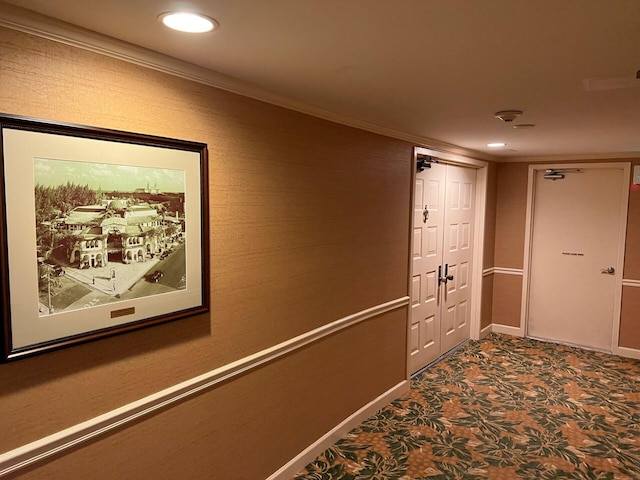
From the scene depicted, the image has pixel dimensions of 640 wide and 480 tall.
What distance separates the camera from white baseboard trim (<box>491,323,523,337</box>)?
17.9 ft

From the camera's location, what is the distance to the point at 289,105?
2.44 metres

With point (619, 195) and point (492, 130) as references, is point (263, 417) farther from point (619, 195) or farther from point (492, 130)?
point (619, 195)

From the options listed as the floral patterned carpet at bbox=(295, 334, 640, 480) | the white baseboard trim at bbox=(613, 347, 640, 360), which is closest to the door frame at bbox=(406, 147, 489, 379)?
the floral patterned carpet at bbox=(295, 334, 640, 480)

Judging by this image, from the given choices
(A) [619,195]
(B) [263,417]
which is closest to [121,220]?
(B) [263,417]

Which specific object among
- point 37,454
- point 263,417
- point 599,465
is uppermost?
point 37,454

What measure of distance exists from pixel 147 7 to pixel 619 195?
5.04 meters

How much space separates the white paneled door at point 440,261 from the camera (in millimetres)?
4141

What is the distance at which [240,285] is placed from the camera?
2246 millimetres

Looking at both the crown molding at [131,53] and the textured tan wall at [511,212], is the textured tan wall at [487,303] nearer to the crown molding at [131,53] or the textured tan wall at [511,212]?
the textured tan wall at [511,212]

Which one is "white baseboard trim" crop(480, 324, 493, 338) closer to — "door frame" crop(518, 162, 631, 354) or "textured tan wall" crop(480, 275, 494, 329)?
"textured tan wall" crop(480, 275, 494, 329)

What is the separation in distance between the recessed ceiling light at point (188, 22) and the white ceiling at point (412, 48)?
0.11ft

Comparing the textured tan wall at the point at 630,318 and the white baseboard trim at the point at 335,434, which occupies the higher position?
the textured tan wall at the point at 630,318

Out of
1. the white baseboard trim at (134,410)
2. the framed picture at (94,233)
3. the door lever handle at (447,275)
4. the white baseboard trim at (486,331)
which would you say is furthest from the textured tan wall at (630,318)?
the framed picture at (94,233)

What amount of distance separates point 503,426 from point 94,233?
3113 mm
